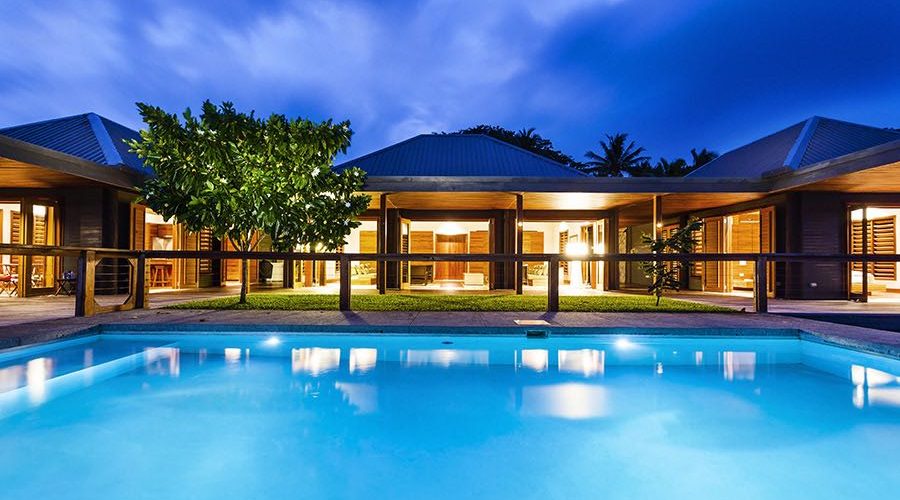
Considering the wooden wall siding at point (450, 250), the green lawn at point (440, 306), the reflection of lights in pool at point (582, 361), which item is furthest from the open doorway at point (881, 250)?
the wooden wall siding at point (450, 250)

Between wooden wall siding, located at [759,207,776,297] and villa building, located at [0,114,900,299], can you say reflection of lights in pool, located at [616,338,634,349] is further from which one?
wooden wall siding, located at [759,207,776,297]

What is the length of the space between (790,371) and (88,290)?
8491 millimetres

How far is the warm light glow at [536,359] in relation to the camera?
15.6 feet

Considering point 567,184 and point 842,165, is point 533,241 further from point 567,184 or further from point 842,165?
point 842,165

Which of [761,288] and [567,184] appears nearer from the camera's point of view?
[761,288]

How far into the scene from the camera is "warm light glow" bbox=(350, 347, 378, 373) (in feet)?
15.2

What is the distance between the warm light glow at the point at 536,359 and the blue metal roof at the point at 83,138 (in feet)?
30.3

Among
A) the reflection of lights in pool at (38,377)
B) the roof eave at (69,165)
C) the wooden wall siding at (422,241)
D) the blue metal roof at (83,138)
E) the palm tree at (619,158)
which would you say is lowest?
the reflection of lights in pool at (38,377)

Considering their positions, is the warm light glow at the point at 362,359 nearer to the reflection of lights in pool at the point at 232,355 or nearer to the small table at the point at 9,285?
the reflection of lights in pool at the point at 232,355

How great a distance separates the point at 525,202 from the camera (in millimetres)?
12289

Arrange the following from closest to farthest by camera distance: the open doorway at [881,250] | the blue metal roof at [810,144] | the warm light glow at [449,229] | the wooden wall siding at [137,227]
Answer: the wooden wall siding at [137,227] → the blue metal roof at [810,144] → the open doorway at [881,250] → the warm light glow at [449,229]

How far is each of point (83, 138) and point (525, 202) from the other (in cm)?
1073

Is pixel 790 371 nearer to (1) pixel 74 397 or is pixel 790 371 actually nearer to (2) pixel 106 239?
(1) pixel 74 397

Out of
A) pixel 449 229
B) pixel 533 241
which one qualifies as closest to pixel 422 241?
pixel 449 229
